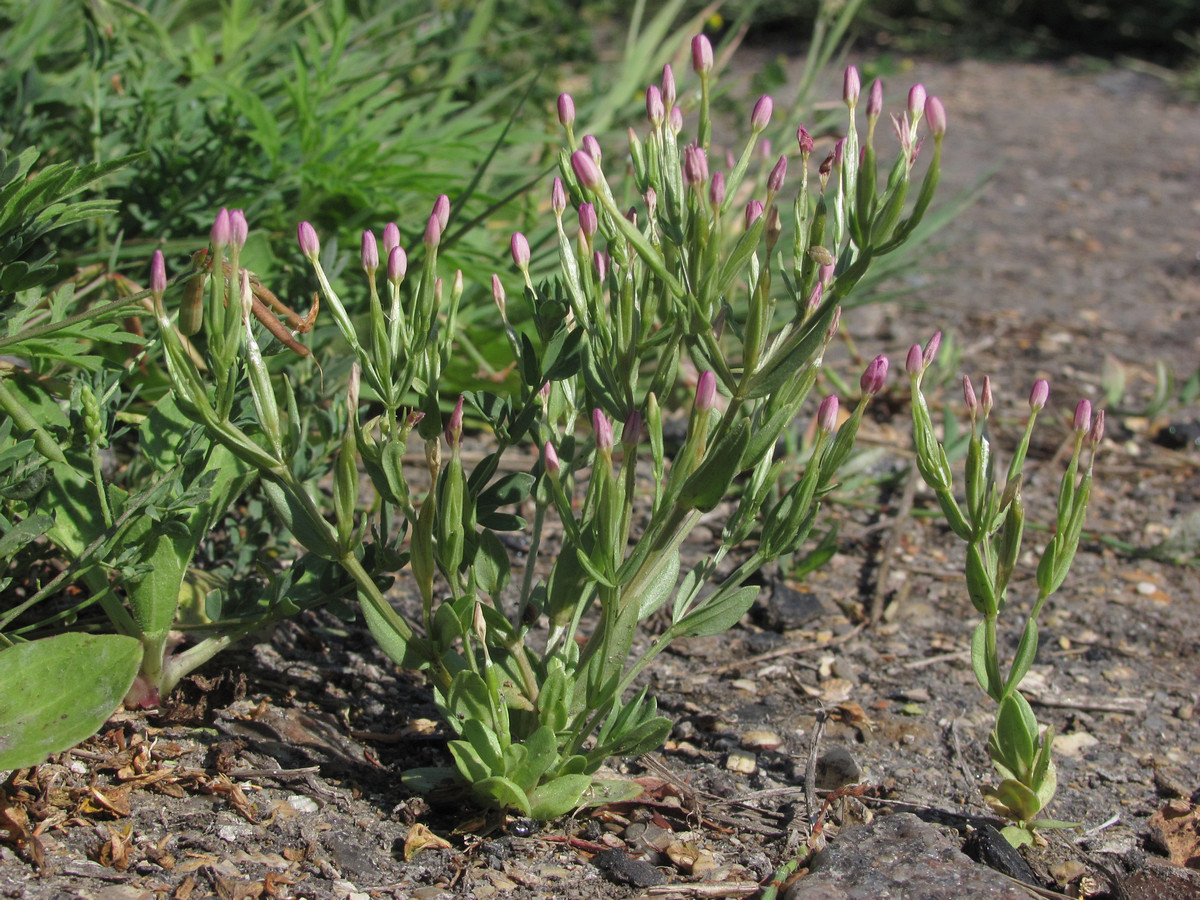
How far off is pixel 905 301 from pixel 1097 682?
6.28ft

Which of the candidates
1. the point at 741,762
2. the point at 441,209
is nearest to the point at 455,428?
the point at 441,209

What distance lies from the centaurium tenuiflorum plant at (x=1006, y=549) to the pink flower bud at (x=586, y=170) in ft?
1.43

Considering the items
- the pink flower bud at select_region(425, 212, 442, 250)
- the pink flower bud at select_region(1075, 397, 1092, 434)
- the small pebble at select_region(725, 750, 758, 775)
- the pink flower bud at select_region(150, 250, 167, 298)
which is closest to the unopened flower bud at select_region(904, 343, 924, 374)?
the pink flower bud at select_region(1075, 397, 1092, 434)

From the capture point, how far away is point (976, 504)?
135cm

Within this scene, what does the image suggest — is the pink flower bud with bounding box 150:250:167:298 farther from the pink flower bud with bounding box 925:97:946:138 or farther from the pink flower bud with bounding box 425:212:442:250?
the pink flower bud with bounding box 925:97:946:138

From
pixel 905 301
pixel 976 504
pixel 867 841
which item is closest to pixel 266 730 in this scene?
pixel 867 841

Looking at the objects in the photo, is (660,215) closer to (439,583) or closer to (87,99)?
(439,583)

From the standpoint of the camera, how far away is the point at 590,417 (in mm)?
1320

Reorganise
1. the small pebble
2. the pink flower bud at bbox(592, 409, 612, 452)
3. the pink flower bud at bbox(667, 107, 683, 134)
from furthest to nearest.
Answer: the small pebble
the pink flower bud at bbox(667, 107, 683, 134)
the pink flower bud at bbox(592, 409, 612, 452)

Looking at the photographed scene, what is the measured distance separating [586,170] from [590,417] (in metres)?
0.32

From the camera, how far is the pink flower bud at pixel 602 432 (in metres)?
1.21

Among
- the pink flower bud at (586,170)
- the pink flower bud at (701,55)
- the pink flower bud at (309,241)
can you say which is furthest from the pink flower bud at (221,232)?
the pink flower bud at (701,55)

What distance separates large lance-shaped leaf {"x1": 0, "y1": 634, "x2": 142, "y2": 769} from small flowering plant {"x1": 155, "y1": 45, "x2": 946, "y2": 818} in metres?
0.28

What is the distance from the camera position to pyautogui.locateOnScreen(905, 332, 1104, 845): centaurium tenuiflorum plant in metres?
1.35
